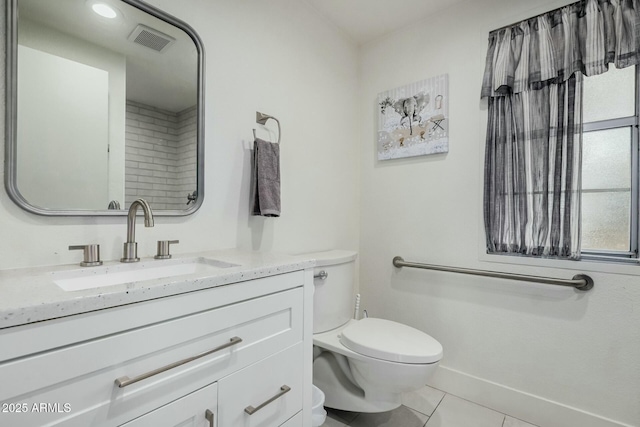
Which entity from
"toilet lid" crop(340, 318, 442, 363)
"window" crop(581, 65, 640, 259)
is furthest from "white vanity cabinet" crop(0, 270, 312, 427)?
"window" crop(581, 65, 640, 259)

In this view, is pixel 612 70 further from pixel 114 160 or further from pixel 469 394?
pixel 114 160

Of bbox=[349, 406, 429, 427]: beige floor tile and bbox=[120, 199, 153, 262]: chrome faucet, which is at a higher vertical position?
bbox=[120, 199, 153, 262]: chrome faucet

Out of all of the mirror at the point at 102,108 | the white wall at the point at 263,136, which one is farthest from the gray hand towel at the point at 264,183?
the mirror at the point at 102,108

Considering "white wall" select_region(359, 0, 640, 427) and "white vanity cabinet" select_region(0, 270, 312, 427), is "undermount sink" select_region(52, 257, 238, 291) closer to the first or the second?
"white vanity cabinet" select_region(0, 270, 312, 427)

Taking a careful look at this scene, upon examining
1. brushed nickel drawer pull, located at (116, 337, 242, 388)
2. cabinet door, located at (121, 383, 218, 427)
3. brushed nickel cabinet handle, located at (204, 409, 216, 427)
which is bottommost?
brushed nickel cabinet handle, located at (204, 409, 216, 427)

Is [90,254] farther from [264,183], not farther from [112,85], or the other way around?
[264,183]

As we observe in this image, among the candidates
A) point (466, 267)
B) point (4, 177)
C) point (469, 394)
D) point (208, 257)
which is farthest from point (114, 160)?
point (469, 394)

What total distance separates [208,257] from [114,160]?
0.49 m

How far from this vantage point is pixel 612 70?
145cm


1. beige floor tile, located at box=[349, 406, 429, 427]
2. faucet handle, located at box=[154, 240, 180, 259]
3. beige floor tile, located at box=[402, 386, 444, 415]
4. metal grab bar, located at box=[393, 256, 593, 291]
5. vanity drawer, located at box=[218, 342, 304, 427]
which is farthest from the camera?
beige floor tile, located at box=[402, 386, 444, 415]

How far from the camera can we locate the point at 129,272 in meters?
1.00

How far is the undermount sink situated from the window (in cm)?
174

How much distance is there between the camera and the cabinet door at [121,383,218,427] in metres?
0.70

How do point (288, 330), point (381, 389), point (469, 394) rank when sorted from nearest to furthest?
point (288, 330)
point (381, 389)
point (469, 394)
